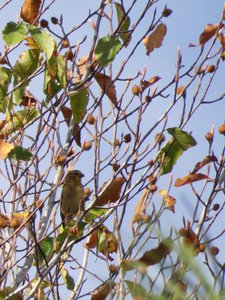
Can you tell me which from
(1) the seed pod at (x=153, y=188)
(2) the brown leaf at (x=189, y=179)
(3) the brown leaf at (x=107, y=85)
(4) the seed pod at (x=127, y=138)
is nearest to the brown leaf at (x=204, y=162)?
(2) the brown leaf at (x=189, y=179)

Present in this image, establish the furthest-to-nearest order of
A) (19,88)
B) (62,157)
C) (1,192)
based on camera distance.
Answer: (1,192), (19,88), (62,157)

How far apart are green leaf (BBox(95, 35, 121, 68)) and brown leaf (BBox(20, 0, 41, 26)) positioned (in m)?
0.49

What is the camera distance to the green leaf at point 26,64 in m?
3.41

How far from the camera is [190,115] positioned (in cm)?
345

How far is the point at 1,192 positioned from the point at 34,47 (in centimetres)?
123

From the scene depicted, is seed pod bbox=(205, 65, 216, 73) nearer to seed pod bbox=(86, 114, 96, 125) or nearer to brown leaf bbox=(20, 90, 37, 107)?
seed pod bbox=(86, 114, 96, 125)

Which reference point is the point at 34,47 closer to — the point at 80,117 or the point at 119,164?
the point at 80,117

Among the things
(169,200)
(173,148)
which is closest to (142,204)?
(169,200)

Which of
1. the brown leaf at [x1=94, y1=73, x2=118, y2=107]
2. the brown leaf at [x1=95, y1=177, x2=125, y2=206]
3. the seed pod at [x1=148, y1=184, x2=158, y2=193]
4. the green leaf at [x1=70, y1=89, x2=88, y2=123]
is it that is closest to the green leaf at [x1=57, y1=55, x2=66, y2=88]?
the green leaf at [x1=70, y1=89, x2=88, y2=123]

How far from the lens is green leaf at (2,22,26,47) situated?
10.4 feet

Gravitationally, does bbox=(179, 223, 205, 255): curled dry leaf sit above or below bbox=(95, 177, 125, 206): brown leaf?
below

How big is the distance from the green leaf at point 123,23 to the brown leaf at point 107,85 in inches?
9.5

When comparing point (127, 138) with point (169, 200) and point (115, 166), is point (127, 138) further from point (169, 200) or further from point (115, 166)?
point (169, 200)

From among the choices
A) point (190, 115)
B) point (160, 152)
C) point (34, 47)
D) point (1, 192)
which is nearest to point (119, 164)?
point (160, 152)
